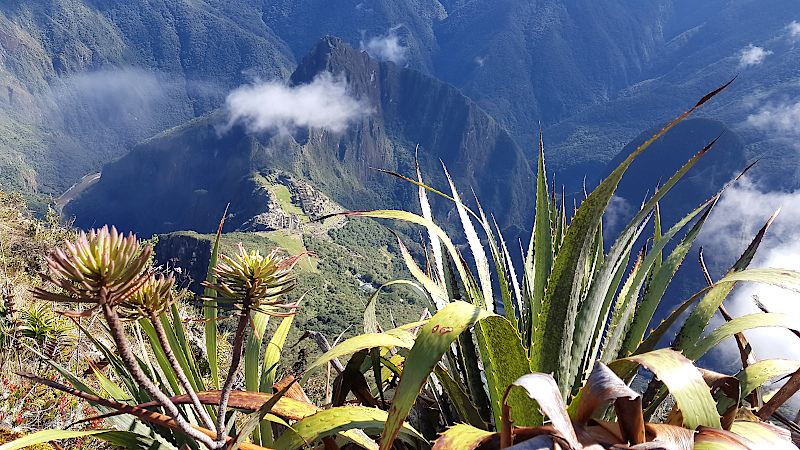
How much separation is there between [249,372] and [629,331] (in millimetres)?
769

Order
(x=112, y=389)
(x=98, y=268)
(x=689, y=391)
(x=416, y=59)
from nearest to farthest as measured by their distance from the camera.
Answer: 1. (x=98, y=268)
2. (x=689, y=391)
3. (x=112, y=389)
4. (x=416, y=59)

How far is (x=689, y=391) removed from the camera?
0.59 m

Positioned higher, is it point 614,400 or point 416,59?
point 416,59

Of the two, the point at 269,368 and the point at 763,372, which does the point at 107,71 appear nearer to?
the point at 269,368

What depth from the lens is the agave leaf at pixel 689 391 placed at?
58 cm

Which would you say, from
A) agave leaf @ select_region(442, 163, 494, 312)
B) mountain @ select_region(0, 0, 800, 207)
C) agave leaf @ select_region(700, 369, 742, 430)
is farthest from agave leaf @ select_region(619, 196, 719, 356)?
mountain @ select_region(0, 0, 800, 207)

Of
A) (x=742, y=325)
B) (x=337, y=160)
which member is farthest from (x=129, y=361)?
(x=337, y=160)

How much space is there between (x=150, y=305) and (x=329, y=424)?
32 centimetres

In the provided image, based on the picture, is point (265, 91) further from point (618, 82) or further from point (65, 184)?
point (618, 82)

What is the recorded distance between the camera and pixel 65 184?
116 m

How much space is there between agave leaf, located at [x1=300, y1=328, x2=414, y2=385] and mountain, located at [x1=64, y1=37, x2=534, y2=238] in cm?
8546

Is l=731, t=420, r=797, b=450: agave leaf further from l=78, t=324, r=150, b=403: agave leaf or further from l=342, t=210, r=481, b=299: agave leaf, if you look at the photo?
l=78, t=324, r=150, b=403: agave leaf

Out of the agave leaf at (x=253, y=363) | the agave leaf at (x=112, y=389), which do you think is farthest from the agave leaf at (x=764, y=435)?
the agave leaf at (x=112, y=389)

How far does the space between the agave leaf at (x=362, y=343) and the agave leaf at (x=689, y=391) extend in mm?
363
